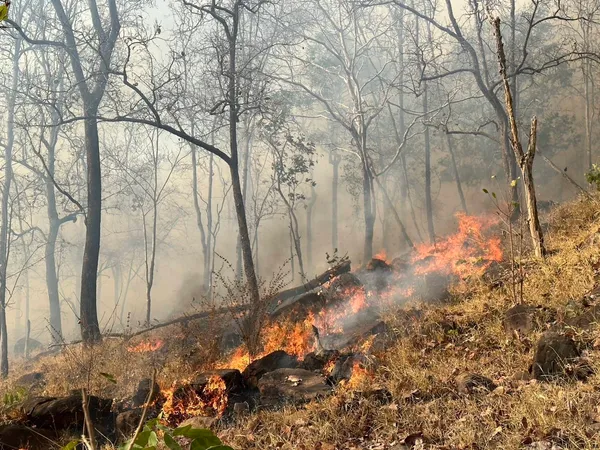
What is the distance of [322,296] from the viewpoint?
→ 11.2 meters

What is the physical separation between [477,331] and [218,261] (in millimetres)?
37377

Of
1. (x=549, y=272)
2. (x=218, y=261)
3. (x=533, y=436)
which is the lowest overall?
(x=218, y=261)

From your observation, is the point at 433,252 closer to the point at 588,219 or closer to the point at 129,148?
the point at 588,219

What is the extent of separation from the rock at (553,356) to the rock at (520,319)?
98 centimetres

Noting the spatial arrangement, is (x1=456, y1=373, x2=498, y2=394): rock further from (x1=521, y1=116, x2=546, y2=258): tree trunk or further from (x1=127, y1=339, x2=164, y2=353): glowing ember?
(x1=127, y1=339, x2=164, y2=353): glowing ember

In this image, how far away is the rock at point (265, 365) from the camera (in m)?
6.68

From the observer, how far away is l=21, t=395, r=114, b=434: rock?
5949mm

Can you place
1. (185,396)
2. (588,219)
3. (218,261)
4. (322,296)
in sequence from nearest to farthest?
(185,396) → (588,219) → (322,296) → (218,261)

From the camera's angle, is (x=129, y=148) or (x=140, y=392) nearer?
(x=140, y=392)

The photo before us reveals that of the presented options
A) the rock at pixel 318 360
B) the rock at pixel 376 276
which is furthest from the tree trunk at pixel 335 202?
the rock at pixel 318 360

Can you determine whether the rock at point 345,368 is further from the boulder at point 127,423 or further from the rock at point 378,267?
the rock at point 378,267

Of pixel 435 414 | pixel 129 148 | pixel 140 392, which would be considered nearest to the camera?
pixel 435 414

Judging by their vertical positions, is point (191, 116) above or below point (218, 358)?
above

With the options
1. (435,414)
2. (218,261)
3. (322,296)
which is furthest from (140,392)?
(218,261)
